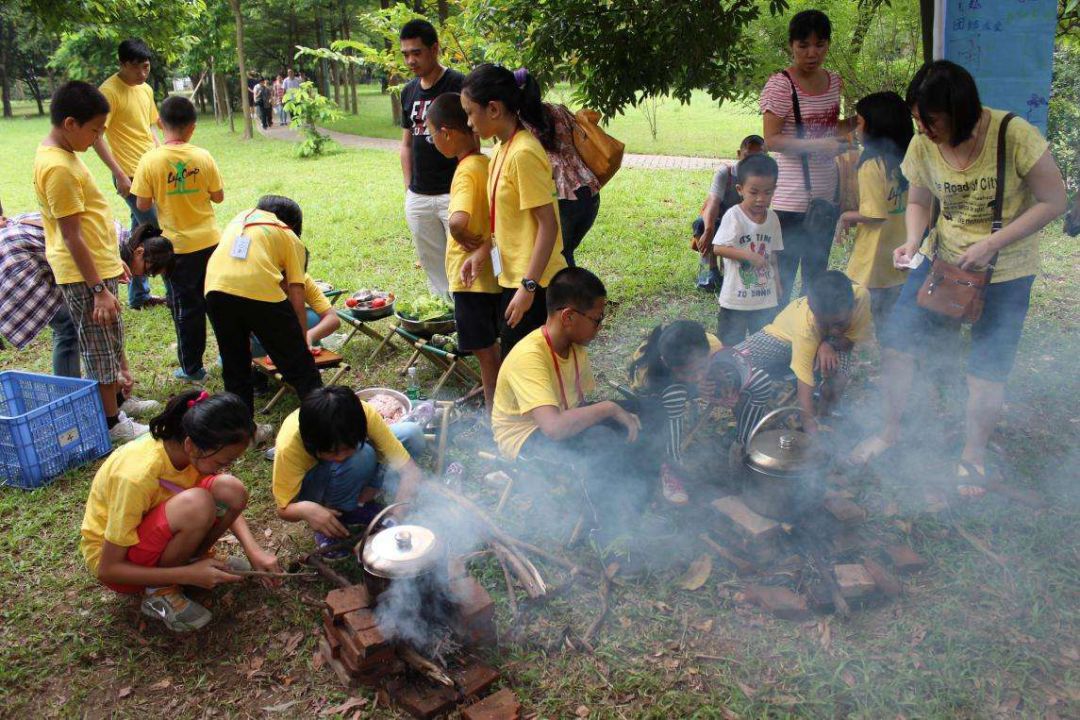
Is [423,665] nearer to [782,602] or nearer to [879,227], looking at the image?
[782,602]

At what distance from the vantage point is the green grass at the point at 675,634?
2838 millimetres

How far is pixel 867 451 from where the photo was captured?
4.33 meters

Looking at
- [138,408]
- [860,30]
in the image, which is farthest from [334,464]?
[860,30]

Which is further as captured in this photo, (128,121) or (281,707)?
(128,121)

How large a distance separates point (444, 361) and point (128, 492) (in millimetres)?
2498

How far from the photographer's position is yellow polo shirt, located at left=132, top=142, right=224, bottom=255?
5254 mm

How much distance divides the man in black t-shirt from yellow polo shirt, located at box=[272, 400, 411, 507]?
218cm

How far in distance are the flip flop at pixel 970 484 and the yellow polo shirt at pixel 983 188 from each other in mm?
1028

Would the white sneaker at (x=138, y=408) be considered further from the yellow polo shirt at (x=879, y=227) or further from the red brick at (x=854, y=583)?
the yellow polo shirt at (x=879, y=227)

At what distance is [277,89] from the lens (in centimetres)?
2745

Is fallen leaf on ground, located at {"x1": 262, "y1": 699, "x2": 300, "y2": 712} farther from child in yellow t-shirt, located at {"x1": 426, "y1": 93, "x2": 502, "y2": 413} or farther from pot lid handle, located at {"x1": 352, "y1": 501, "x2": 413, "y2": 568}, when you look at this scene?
child in yellow t-shirt, located at {"x1": 426, "y1": 93, "x2": 502, "y2": 413}

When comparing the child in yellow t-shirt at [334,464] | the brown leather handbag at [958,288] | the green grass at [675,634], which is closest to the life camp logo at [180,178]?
the green grass at [675,634]

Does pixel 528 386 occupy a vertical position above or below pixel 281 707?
above

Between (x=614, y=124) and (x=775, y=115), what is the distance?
62.7 ft
